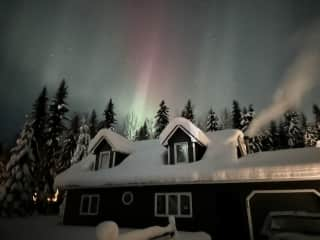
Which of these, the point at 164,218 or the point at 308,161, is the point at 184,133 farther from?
the point at 308,161

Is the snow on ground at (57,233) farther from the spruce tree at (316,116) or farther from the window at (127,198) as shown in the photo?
the spruce tree at (316,116)

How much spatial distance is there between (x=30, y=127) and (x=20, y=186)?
24.4 ft

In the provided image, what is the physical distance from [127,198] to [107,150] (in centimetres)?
475

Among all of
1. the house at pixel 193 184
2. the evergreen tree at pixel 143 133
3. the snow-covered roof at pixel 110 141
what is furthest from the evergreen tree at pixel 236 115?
the snow-covered roof at pixel 110 141

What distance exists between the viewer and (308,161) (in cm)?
1028

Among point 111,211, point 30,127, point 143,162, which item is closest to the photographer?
point 111,211

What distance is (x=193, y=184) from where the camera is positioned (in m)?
12.7

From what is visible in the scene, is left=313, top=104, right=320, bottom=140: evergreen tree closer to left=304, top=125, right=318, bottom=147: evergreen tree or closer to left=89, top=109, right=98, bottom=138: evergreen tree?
left=304, top=125, right=318, bottom=147: evergreen tree

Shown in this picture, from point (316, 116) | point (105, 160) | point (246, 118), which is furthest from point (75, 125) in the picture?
point (316, 116)

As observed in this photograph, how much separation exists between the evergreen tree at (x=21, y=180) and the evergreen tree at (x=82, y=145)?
20.9 feet

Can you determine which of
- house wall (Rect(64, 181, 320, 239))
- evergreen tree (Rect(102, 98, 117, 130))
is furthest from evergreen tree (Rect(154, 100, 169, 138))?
house wall (Rect(64, 181, 320, 239))

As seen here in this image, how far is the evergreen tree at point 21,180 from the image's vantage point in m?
24.3

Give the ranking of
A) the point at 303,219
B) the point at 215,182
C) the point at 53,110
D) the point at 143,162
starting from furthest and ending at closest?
the point at 53,110, the point at 143,162, the point at 215,182, the point at 303,219

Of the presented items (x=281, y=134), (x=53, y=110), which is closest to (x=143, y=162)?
(x=53, y=110)
